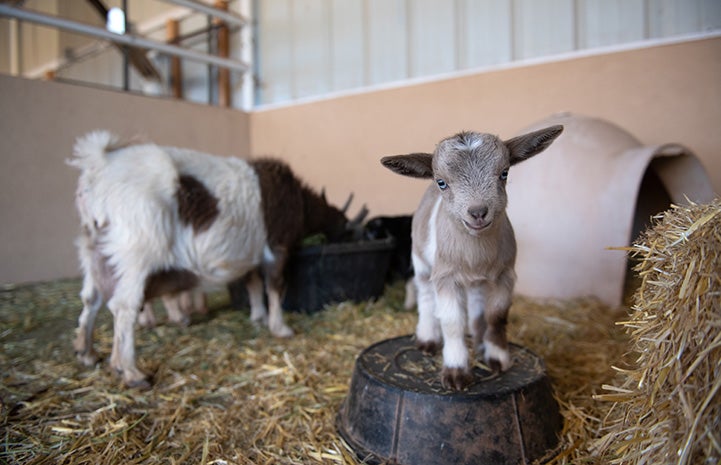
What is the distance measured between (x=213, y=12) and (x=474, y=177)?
20.6 ft

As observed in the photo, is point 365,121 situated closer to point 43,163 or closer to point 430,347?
point 43,163

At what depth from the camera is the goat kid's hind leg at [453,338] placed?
182cm

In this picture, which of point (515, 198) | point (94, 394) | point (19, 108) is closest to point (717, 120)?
point (515, 198)

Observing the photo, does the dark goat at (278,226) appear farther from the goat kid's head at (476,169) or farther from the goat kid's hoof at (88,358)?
the goat kid's head at (476,169)

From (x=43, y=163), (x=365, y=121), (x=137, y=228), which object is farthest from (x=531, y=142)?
(x=43, y=163)

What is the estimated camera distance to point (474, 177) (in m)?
1.59

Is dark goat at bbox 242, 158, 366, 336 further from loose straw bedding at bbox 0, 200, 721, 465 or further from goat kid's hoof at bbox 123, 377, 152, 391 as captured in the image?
goat kid's hoof at bbox 123, 377, 152, 391

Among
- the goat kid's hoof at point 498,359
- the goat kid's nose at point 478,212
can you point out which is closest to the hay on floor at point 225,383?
the goat kid's hoof at point 498,359

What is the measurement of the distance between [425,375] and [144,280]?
186 cm

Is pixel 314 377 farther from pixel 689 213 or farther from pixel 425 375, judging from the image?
pixel 689 213

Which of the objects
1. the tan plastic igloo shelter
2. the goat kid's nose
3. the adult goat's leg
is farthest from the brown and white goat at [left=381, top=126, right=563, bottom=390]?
the tan plastic igloo shelter

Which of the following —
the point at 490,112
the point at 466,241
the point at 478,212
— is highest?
the point at 490,112

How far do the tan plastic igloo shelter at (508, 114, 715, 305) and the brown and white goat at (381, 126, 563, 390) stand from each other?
200 centimetres

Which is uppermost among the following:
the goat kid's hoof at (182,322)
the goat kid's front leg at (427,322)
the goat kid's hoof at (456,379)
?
the goat kid's front leg at (427,322)
